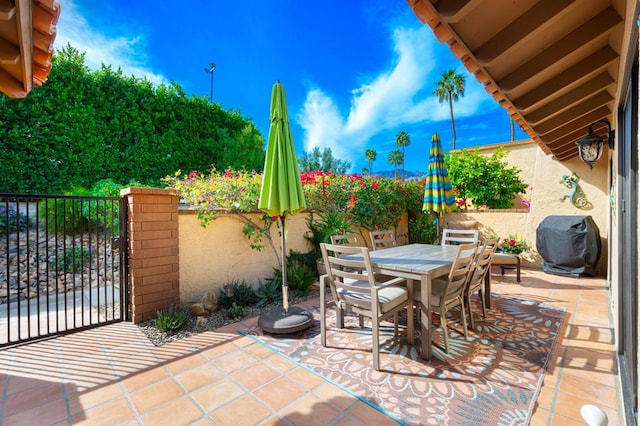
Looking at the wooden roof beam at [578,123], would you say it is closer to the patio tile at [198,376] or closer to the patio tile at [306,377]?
the patio tile at [306,377]

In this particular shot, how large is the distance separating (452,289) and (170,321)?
3.15 metres

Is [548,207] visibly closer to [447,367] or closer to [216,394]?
[447,367]

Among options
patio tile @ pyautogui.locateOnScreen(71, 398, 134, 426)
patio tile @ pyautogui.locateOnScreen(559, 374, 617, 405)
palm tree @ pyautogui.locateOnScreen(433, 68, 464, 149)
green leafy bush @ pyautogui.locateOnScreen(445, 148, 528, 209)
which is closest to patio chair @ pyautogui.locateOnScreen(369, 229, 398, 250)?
patio tile @ pyautogui.locateOnScreen(559, 374, 617, 405)

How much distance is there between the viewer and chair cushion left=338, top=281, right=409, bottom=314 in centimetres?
256

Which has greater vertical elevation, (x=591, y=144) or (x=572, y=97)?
(x=572, y=97)

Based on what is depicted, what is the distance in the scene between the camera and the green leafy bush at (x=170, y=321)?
3.11 meters

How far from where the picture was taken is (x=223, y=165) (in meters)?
9.79

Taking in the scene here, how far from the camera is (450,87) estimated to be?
2352 cm

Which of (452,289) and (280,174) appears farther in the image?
(280,174)

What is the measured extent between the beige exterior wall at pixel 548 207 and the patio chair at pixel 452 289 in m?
5.24

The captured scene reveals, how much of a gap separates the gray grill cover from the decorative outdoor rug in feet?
9.83

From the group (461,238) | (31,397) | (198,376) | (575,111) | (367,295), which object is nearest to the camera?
(31,397)

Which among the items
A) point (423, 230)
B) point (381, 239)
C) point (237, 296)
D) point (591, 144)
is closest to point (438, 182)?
point (381, 239)

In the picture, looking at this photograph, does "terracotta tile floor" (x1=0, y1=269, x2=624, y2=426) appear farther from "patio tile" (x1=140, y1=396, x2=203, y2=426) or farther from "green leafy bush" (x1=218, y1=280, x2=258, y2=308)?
"green leafy bush" (x1=218, y1=280, x2=258, y2=308)
